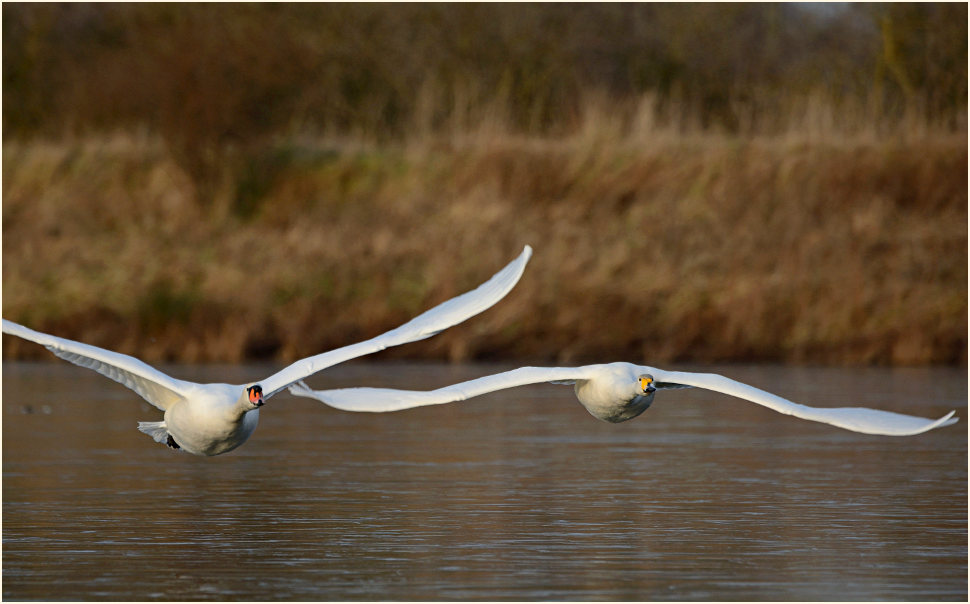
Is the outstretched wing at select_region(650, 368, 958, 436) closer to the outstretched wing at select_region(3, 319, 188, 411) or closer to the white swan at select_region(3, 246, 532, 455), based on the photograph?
the white swan at select_region(3, 246, 532, 455)

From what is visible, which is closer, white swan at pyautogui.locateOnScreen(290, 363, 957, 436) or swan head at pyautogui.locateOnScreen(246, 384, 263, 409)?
swan head at pyautogui.locateOnScreen(246, 384, 263, 409)

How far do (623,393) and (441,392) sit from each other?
3.13 feet

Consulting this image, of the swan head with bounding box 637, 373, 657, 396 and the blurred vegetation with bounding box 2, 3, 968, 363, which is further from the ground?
the blurred vegetation with bounding box 2, 3, 968, 363

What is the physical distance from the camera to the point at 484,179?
1110 inches

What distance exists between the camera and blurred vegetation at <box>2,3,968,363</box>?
914 inches

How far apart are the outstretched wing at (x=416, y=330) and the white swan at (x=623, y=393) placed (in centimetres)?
15

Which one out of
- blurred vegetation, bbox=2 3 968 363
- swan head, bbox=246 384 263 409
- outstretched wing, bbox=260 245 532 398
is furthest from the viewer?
blurred vegetation, bbox=2 3 968 363

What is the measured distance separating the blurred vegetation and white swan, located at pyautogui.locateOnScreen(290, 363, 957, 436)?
12566 millimetres

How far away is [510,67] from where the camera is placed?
3481 cm

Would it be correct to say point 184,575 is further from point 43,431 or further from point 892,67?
point 892,67

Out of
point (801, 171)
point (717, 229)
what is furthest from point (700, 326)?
point (801, 171)

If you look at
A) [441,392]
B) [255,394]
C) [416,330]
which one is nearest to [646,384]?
[441,392]

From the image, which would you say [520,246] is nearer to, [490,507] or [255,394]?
[490,507]

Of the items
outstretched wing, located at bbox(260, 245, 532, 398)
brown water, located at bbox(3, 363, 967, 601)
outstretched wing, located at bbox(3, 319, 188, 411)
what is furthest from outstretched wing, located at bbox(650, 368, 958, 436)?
outstretched wing, located at bbox(3, 319, 188, 411)
